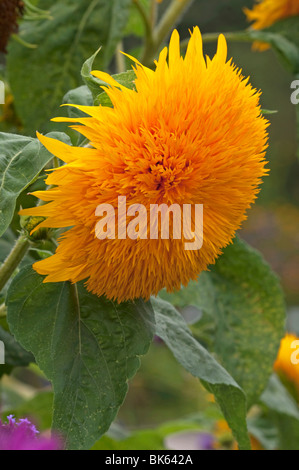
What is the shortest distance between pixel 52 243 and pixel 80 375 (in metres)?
0.09

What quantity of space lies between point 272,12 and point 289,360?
44 cm

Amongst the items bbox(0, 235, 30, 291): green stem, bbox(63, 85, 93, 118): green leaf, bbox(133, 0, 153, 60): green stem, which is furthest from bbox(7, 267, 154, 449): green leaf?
bbox(133, 0, 153, 60): green stem

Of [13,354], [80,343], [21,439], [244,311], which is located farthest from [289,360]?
[21,439]

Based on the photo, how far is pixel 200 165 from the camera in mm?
404

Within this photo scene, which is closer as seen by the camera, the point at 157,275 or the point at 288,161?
the point at 157,275

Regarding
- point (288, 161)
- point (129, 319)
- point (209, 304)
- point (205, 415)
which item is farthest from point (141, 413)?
point (288, 161)

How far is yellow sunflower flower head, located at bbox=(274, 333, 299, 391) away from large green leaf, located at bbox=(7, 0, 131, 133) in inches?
17.1

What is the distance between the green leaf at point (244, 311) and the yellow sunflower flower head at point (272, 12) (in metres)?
0.28

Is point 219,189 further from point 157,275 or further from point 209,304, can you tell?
point 209,304

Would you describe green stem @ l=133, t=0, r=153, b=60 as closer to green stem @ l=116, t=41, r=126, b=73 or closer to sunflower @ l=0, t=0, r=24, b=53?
green stem @ l=116, t=41, r=126, b=73

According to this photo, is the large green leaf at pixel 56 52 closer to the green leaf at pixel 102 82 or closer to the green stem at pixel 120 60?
the green stem at pixel 120 60

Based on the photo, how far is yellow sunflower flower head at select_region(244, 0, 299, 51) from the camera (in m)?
0.83

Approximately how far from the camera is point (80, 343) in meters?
0.46
